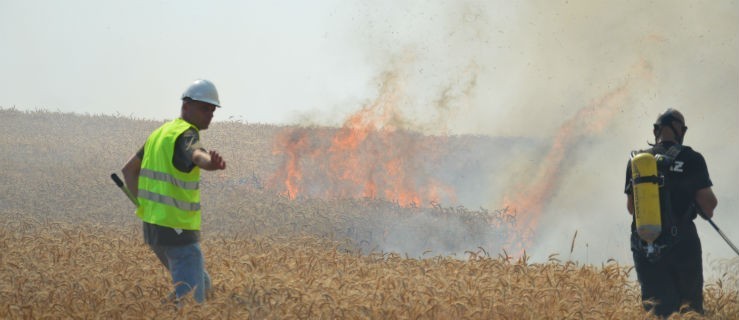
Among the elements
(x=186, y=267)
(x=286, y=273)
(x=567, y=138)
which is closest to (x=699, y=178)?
(x=286, y=273)

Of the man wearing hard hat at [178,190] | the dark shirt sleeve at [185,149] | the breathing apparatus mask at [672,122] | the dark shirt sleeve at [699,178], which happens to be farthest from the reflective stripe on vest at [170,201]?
the dark shirt sleeve at [699,178]

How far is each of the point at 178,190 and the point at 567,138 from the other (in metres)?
12.2

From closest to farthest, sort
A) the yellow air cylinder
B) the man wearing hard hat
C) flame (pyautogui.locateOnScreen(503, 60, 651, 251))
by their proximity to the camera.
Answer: the man wearing hard hat, the yellow air cylinder, flame (pyautogui.locateOnScreen(503, 60, 651, 251))

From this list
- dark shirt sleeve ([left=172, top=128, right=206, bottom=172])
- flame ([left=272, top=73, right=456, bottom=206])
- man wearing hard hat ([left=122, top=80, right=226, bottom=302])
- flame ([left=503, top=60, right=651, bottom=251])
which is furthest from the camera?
flame ([left=272, top=73, right=456, bottom=206])

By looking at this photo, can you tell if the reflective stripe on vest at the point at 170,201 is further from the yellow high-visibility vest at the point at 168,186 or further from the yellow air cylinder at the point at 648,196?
the yellow air cylinder at the point at 648,196

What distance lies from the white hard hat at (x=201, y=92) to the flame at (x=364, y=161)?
10.1 metres

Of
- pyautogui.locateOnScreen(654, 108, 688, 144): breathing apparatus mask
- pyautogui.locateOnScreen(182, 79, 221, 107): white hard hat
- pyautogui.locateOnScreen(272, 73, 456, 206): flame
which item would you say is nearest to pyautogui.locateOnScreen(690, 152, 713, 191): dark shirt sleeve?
pyautogui.locateOnScreen(654, 108, 688, 144): breathing apparatus mask

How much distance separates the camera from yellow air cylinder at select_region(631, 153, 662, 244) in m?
6.68

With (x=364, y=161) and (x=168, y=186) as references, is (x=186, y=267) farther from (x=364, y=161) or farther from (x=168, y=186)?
(x=364, y=161)

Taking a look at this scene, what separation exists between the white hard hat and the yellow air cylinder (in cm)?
310

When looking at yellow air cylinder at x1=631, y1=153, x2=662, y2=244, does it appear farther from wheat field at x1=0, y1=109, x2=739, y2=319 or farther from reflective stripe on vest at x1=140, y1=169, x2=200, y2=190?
reflective stripe on vest at x1=140, y1=169, x2=200, y2=190

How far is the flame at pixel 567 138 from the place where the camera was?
16.5 meters

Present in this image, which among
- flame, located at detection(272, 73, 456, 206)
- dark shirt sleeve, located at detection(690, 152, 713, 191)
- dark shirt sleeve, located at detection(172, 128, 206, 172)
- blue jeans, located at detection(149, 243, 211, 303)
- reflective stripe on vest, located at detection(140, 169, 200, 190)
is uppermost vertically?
flame, located at detection(272, 73, 456, 206)

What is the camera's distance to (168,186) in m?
6.34
